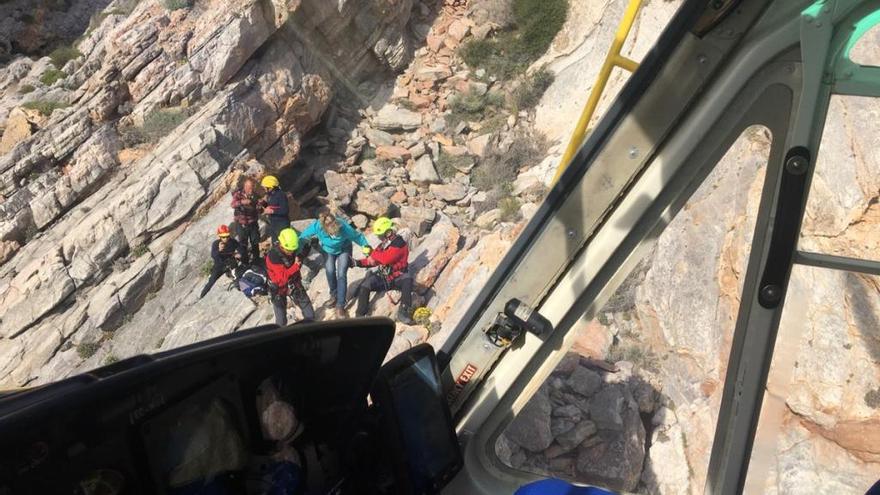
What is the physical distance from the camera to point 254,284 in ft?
32.3

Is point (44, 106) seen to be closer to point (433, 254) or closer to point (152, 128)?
point (152, 128)

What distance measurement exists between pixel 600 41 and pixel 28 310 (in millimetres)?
14409

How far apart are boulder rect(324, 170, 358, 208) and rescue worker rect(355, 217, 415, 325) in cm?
526

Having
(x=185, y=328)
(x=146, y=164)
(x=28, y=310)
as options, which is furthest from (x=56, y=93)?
(x=185, y=328)

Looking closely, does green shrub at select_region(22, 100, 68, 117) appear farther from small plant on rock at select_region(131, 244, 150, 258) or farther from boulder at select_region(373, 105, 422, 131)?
boulder at select_region(373, 105, 422, 131)

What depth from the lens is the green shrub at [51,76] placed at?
47.1 ft

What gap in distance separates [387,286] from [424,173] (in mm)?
5825

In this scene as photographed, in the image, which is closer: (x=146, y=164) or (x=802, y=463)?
(x=802, y=463)

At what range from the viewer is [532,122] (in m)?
15.1

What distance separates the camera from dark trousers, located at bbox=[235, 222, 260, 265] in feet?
35.2

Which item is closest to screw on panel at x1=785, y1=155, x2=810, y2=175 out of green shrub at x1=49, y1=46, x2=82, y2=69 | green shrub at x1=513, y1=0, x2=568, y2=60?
green shrub at x1=513, y1=0, x2=568, y2=60

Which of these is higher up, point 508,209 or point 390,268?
point 508,209

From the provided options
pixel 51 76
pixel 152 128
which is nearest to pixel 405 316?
pixel 152 128

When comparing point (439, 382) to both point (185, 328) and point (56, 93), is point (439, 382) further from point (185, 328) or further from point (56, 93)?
point (56, 93)
